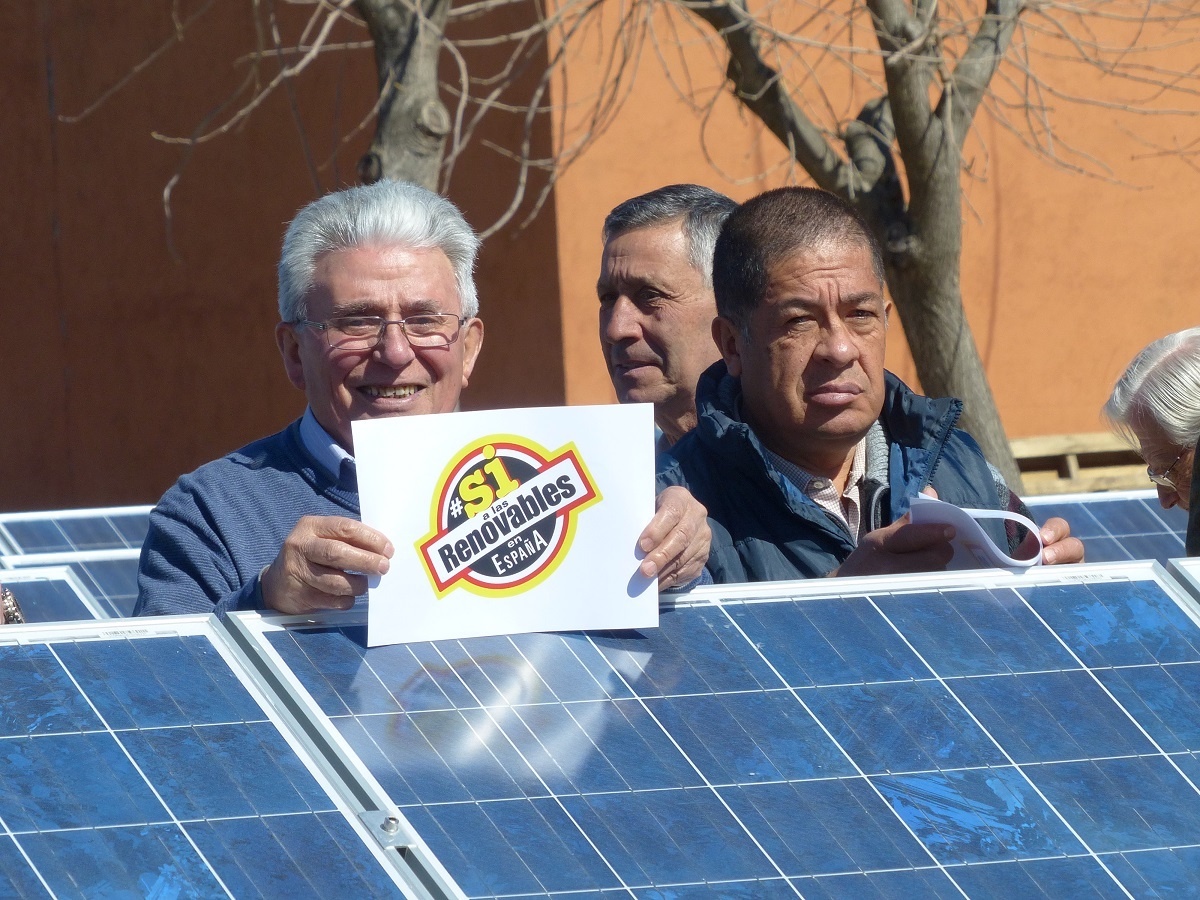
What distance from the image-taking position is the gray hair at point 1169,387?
3793 mm

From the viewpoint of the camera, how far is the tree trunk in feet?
19.4

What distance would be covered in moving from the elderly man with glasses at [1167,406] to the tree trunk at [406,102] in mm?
2812

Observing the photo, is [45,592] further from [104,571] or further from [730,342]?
[730,342]

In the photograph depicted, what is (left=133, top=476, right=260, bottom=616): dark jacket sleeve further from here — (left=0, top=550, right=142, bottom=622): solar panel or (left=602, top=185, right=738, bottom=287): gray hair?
(left=0, top=550, right=142, bottom=622): solar panel

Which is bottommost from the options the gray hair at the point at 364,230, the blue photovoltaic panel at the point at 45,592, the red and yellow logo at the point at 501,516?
the blue photovoltaic panel at the point at 45,592

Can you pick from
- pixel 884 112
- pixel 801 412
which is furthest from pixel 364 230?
pixel 884 112

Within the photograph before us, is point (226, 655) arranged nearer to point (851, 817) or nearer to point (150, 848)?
point (150, 848)

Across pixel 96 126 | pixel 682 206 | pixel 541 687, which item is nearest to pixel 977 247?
pixel 682 206

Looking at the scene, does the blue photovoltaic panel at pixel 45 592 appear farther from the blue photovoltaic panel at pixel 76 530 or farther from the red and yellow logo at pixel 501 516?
the red and yellow logo at pixel 501 516

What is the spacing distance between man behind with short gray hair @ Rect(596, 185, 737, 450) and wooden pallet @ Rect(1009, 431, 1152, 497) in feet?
17.0

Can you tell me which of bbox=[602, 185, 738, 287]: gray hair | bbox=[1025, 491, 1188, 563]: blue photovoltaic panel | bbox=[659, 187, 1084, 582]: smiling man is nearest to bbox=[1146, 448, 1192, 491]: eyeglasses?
bbox=[1025, 491, 1188, 563]: blue photovoltaic panel

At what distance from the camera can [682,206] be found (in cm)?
405

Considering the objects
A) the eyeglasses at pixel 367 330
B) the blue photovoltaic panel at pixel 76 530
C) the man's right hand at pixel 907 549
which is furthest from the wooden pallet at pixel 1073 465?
the man's right hand at pixel 907 549

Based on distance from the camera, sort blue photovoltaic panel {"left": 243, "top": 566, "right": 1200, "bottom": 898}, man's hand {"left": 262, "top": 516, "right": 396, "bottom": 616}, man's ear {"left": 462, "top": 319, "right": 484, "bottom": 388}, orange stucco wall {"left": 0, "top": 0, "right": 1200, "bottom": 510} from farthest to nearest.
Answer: orange stucco wall {"left": 0, "top": 0, "right": 1200, "bottom": 510}
man's ear {"left": 462, "top": 319, "right": 484, "bottom": 388}
man's hand {"left": 262, "top": 516, "right": 396, "bottom": 616}
blue photovoltaic panel {"left": 243, "top": 566, "right": 1200, "bottom": 898}
